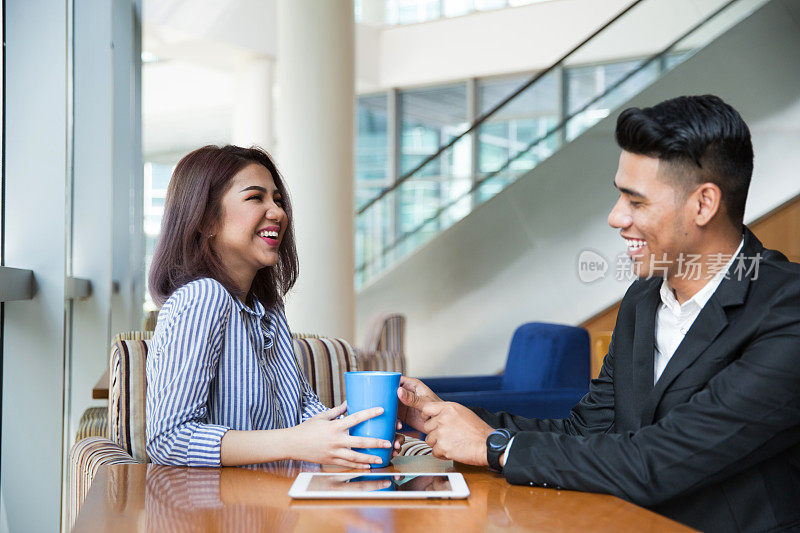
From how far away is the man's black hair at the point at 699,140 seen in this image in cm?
129

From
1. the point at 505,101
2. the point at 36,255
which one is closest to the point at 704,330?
the point at 36,255

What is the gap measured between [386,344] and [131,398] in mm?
4357

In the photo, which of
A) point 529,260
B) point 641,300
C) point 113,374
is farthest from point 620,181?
point 529,260

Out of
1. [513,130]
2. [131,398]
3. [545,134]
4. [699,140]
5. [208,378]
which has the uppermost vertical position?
[513,130]

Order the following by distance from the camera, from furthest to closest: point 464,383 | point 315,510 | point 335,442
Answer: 1. point 464,383
2. point 335,442
3. point 315,510

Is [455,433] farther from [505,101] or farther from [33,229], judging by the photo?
[505,101]

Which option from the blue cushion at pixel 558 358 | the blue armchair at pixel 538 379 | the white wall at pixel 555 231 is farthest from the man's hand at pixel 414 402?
the white wall at pixel 555 231

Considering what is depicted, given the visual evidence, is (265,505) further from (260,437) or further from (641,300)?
(641,300)

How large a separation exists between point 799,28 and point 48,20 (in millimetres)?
4468

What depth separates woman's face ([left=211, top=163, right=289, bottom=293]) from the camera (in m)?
1.66

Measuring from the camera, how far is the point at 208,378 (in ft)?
4.56

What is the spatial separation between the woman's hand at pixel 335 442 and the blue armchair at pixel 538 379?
1.66m

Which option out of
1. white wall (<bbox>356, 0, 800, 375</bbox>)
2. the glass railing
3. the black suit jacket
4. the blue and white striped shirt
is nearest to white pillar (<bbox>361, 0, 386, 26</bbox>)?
the glass railing

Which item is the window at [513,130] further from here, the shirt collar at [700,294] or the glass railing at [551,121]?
the shirt collar at [700,294]
